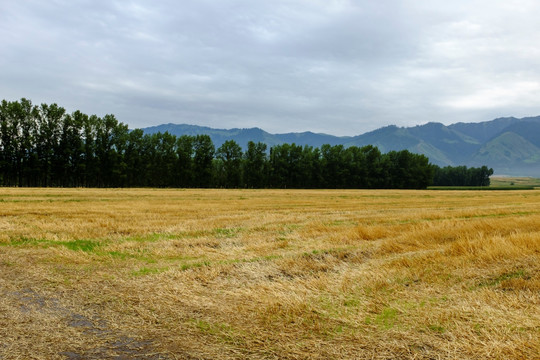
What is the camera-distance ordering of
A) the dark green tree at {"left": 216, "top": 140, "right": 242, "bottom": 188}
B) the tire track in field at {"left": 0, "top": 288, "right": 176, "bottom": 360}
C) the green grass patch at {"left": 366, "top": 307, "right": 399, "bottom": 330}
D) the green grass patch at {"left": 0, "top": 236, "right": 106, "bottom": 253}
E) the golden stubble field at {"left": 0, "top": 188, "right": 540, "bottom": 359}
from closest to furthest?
the tire track in field at {"left": 0, "top": 288, "right": 176, "bottom": 360}
the golden stubble field at {"left": 0, "top": 188, "right": 540, "bottom": 359}
the green grass patch at {"left": 366, "top": 307, "right": 399, "bottom": 330}
the green grass patch at {"left": 0, "top": 236, "right": 106, "bottom": 253}
the dark green tree at {"left": 216, "top": 140, "right": 242, "bottom": 188}

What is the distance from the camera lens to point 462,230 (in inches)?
516

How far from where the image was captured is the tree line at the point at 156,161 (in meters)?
78.1

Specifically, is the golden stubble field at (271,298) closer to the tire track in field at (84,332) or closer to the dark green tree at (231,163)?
the tire track in field at (84,332)

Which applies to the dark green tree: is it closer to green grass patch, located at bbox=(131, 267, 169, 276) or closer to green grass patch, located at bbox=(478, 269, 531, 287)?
green grass patch, located at bbox=(131, 267, 169, 276)

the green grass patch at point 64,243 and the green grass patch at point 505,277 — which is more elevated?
the green grass patch at point 505,277

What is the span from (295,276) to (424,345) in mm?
3974

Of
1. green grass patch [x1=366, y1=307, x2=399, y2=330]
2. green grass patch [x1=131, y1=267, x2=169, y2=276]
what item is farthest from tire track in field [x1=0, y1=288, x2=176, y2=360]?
green grass patch [x1=366, y1=307, x2=399, y2=330]

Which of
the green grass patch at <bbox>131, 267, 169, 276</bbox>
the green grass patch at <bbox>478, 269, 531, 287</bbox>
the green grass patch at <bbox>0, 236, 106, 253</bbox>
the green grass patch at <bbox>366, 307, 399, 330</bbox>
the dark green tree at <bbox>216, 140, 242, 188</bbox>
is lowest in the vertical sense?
the green grass patch at <bbox>0, 236, 106, 253</bbox>

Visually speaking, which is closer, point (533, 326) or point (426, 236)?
point (533, 326)

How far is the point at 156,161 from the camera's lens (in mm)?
97562

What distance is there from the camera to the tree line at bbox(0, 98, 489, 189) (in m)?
78.1

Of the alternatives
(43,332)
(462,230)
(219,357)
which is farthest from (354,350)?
(462,230)

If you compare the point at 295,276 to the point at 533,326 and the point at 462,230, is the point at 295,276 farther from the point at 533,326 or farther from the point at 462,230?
the point at 462,230

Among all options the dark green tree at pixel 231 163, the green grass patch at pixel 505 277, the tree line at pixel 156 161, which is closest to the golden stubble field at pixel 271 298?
the green grass patch at pixel 505 277
